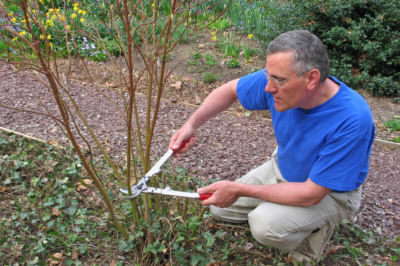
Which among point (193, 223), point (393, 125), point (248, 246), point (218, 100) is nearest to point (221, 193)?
point (193, 223)

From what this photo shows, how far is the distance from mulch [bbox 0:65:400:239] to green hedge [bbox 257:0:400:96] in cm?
144

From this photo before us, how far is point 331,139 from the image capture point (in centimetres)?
178

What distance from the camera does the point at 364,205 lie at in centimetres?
266

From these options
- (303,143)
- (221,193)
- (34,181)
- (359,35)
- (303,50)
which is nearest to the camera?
(303,50)

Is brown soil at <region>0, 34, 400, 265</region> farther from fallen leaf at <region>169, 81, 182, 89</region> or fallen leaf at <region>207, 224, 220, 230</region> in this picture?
fallen leaf at <region>207, 224, 220, 230</region>

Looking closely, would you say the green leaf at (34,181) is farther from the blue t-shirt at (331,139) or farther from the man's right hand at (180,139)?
the blue t-shirt at (331,139)

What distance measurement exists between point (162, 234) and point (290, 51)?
1261mm

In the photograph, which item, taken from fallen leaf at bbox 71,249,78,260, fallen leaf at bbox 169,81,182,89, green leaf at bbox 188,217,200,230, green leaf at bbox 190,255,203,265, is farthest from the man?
fallen leaf at bbox 169,81,182,89

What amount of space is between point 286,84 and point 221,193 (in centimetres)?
69

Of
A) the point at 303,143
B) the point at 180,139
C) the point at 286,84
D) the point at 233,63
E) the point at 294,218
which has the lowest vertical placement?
the point at 233,63

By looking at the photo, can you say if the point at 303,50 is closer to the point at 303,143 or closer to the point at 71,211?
the point at 303,143

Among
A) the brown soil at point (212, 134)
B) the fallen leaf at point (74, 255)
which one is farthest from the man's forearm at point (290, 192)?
the fallen leaf at point (74, 255)

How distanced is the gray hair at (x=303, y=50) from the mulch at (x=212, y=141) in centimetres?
139

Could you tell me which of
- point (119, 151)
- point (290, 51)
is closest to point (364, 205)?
point (290, 51)
